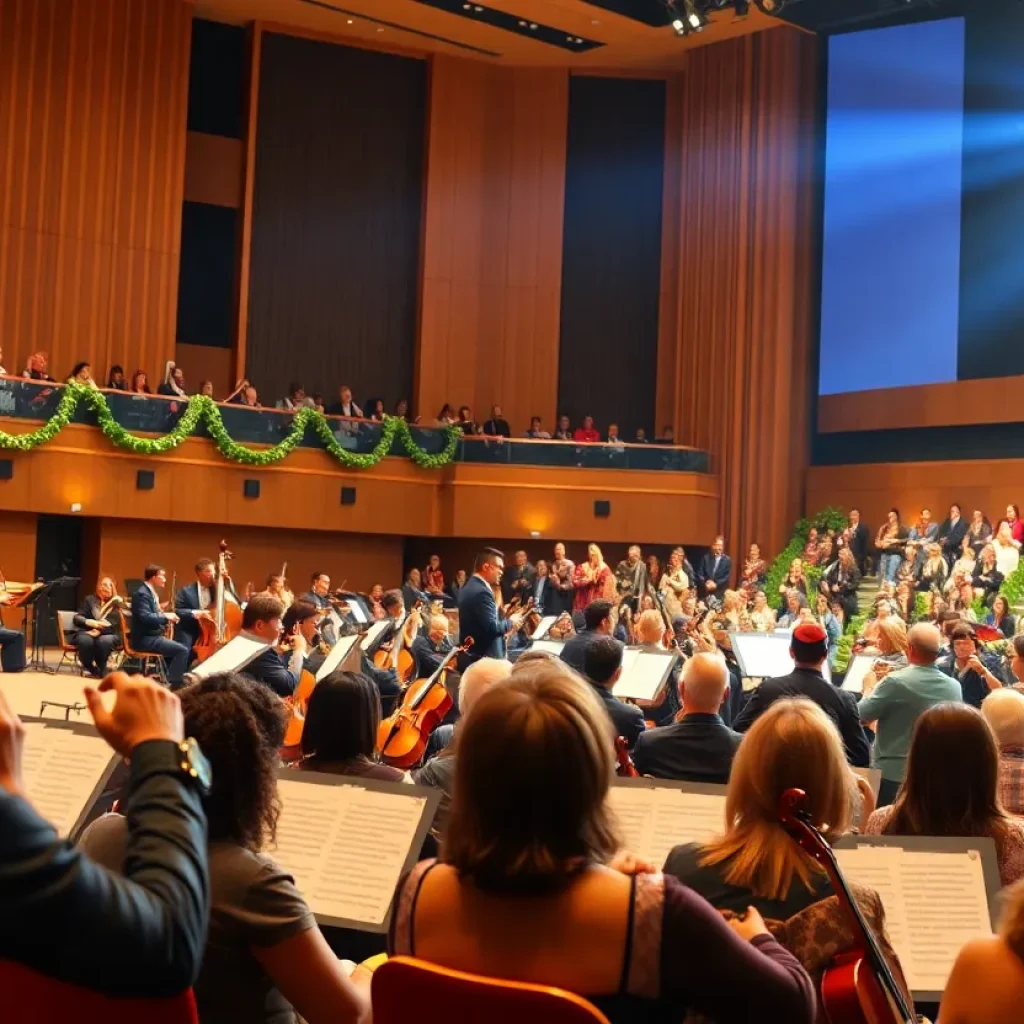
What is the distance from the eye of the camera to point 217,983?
218cm

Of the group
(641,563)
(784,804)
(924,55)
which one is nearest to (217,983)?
(784,804)

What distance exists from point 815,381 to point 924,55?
5.02 metres

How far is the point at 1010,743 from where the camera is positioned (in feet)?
13.3

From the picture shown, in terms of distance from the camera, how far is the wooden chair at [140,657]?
12.9m

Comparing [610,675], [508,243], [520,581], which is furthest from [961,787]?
[508,243]

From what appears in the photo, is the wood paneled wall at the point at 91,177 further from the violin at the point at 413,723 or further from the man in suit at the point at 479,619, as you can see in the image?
the violin at the point at 413,723

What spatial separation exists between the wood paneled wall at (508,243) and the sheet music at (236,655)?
54.4ft

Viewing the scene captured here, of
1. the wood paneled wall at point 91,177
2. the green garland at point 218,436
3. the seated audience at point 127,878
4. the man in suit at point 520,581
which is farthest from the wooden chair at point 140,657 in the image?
the seated audience at point 127,878

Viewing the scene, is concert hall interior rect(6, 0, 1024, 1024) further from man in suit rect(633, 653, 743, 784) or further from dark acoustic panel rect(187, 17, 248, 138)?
man in suit rect(633, 653, 743, 784)

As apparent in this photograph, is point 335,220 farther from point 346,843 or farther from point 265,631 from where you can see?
point 346,843

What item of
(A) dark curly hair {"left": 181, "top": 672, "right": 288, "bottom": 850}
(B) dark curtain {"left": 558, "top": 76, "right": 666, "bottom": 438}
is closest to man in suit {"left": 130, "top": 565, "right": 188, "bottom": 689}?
(A) dark curly hair {"left": 181, "top": 672, "right": 288, "bottom": 850}

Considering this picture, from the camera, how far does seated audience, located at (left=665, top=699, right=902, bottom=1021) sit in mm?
2307

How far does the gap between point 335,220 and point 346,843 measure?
20361 millimetres

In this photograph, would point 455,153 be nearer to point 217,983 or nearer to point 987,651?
point 987,651
